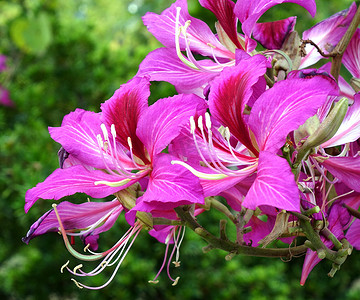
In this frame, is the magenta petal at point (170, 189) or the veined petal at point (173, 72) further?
the veined petal at point (173, 72)

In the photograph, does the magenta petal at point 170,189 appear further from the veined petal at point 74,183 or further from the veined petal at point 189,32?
the veined petal at point 189,32

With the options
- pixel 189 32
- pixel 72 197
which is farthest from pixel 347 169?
pixel 72 197

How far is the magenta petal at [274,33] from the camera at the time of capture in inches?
23.4

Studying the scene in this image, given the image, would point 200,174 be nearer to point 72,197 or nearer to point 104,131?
point 104,131

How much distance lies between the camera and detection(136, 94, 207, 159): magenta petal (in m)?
0.49

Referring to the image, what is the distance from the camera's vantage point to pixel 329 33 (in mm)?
638

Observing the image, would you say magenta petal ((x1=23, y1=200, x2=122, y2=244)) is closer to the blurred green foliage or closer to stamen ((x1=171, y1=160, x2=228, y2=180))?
stamen ((x1=171, y1=160, x2=228, y2=180))

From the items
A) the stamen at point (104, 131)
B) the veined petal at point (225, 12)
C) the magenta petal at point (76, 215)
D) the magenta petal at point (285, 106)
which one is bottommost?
the magenta petal at point (76, 215)

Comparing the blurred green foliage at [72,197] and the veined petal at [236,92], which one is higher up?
the veined petal at [236,92]

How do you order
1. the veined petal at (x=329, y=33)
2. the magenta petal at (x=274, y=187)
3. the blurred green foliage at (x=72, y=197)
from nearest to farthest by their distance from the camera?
the magenta petal at (x=274, y=187), the veined petal at (x=329, y=33), the blurred green foliage at (x=72, y=197)

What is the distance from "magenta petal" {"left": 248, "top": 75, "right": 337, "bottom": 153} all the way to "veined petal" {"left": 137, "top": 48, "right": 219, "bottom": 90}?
0.40 feet

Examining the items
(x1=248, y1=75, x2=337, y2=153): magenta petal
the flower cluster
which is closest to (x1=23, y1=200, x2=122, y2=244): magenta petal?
the flower cluster

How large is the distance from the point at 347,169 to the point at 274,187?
0.47 ft

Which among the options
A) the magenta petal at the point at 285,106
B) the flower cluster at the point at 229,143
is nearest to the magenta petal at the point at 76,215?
the flower cluster at the point at 229,143
